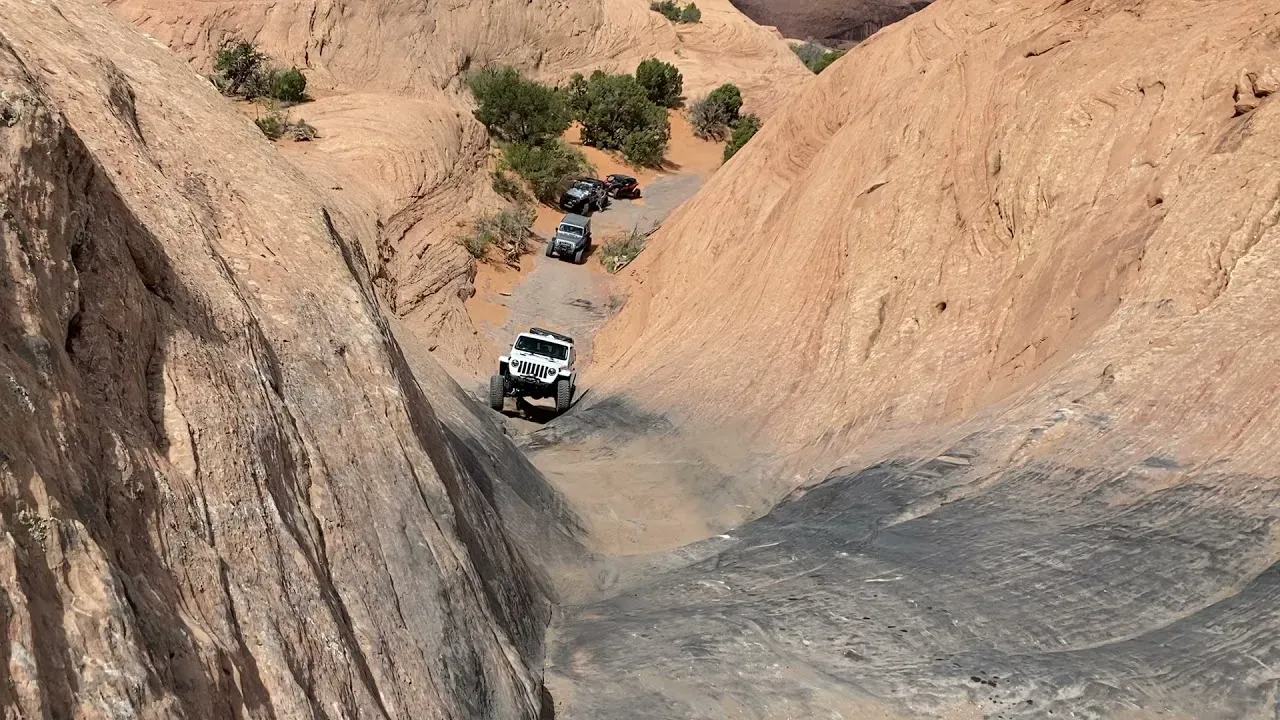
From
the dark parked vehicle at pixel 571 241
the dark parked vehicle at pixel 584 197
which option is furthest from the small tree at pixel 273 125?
the dark parked vehicle at pixel 584 197

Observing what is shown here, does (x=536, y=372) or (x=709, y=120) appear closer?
(x=536, y=372)

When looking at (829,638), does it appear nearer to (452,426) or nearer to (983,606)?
(983,606)

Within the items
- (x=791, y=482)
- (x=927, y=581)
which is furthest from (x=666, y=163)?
(x=927, y=581)

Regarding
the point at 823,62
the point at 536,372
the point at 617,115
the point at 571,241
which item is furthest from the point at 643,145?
the point at 536,372

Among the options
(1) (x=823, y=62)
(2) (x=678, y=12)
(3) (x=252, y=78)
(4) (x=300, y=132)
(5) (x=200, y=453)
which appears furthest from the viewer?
(2) (x=678, y=12)

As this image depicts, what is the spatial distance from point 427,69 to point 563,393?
30.0 meters

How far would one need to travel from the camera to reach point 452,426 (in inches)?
539

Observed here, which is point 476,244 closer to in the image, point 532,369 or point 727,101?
point 532,369

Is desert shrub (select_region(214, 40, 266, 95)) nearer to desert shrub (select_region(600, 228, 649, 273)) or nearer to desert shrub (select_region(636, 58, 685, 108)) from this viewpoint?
desert shrub (select_region(600, 228, 649, 273))

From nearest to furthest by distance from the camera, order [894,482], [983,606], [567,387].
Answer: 1. [983,606]
2. [894,482]
3. [567,387]

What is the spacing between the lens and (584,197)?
38.4 meters

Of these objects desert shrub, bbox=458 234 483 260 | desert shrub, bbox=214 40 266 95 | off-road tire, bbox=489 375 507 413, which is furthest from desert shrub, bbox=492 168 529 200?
off-road tire, bbox=489 375 507 413

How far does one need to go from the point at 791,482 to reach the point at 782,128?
14.9 meters

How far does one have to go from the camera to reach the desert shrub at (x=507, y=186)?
1454 inches
